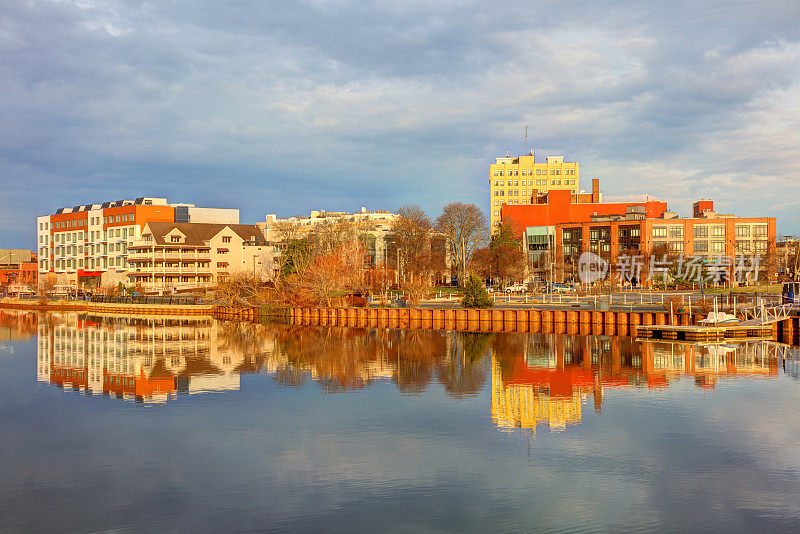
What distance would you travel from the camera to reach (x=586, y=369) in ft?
118

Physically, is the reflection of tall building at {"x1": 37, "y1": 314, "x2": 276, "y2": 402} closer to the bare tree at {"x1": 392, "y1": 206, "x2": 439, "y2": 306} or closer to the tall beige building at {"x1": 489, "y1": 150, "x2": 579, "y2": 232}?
the bare tree at {"x1": 392, "y1": 206, "x2": 439, "y2": 306}

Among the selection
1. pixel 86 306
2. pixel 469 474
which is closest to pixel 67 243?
pixel 86 306

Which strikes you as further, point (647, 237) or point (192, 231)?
point (192, 231)

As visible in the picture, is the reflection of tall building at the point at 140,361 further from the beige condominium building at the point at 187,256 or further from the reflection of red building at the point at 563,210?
the reflection of red building at the point at 563,210

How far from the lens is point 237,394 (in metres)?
30.4

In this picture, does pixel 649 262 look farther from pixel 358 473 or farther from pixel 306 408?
pixel 358 473

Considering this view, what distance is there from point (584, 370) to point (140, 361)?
26.3m

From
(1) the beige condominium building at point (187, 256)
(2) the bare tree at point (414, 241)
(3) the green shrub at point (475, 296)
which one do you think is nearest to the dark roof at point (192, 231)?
(1) the beige condominium building at point (187, 256)

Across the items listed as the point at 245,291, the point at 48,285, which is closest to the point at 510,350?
the point at 245,291

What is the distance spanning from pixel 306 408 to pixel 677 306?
43028 millimetres

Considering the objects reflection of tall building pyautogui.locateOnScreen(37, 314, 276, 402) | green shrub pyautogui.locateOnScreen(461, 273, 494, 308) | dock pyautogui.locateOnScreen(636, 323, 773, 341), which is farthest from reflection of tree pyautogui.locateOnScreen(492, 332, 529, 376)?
reflection of tall building pyautogui.locateOnScreen(37, 314, 276, 402)

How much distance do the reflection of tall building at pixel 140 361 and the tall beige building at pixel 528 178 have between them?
435 ft

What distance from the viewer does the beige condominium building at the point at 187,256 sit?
127 m
